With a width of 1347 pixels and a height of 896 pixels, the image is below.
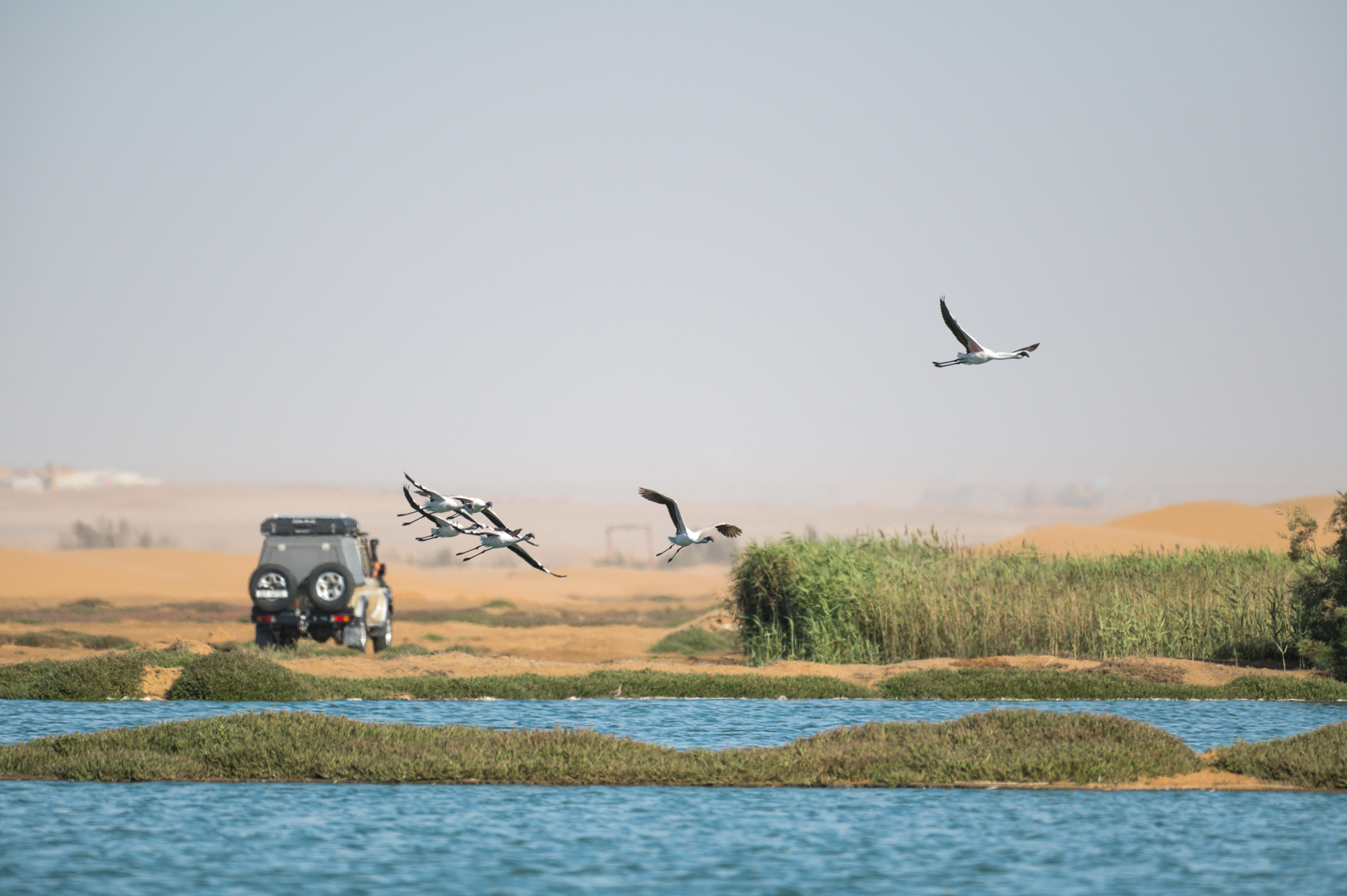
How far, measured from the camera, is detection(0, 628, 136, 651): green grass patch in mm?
38438

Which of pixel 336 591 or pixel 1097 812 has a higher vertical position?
pixel 336 591

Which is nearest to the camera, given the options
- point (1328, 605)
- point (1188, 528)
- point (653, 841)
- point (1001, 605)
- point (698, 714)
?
point (653, 841)

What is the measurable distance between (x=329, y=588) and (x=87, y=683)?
622 cm

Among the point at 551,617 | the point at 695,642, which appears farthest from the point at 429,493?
the point at 551,617

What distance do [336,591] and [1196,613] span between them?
1975 centimetres

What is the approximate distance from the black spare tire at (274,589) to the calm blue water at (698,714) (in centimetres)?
570

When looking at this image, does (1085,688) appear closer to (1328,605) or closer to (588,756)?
(1328,605)

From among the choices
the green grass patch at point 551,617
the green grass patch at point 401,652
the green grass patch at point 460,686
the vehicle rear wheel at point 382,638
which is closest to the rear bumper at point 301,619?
the green grass patch at point 401,652

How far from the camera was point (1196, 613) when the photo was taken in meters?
29.2

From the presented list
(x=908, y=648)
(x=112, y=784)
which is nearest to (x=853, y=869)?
(x=112, y=784)

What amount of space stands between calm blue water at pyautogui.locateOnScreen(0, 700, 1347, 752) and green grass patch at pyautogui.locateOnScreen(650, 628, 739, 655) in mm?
14546

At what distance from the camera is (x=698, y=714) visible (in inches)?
874

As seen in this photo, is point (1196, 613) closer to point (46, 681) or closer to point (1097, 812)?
point (1097, 812)

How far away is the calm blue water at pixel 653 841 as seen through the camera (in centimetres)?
1091
